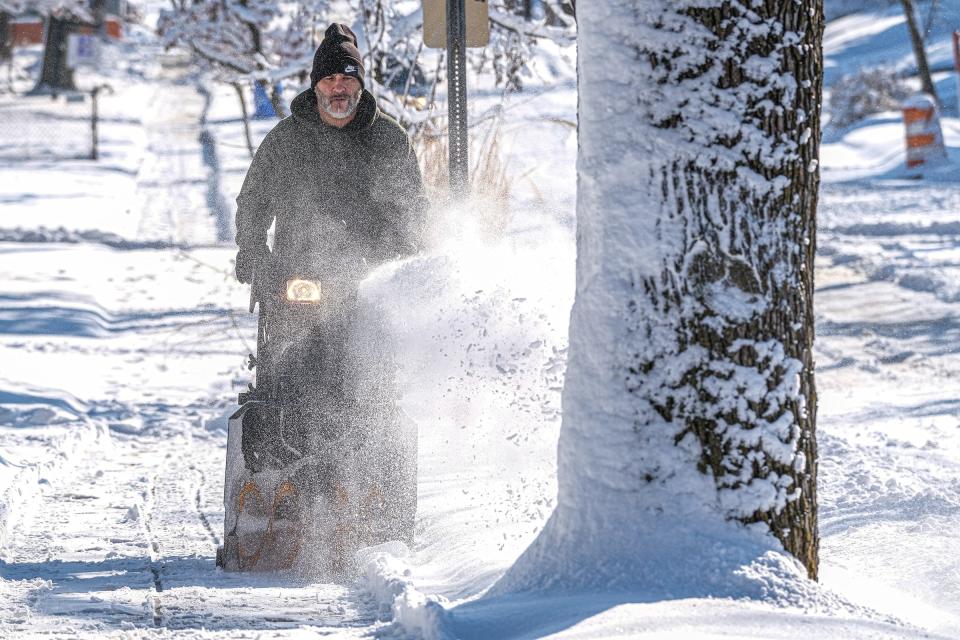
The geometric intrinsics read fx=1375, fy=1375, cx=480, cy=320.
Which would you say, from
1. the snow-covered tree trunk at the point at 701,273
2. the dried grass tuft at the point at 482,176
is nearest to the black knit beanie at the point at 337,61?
the snow-covered tree trunk at the point at 701,273

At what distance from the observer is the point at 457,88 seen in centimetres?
761

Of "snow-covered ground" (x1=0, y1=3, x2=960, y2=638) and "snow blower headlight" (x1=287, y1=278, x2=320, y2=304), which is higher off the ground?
"snow blower headlight" (x1=287, y1=278, x2=320, y2=304)

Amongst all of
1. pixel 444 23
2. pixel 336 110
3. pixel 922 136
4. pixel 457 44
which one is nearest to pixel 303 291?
pixel 336 110

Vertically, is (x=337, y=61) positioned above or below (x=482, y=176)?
above

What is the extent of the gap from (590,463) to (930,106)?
20.2 meters

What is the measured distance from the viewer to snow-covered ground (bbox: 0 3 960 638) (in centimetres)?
414

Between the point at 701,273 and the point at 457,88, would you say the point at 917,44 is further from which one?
the point at 701,273

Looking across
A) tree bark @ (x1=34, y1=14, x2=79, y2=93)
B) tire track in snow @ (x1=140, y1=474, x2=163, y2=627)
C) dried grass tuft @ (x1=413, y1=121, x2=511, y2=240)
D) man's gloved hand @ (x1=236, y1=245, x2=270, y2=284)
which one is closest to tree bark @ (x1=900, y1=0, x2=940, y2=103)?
dried grass tuft @ (x1=413, y1=121, x2=511, y2=240)

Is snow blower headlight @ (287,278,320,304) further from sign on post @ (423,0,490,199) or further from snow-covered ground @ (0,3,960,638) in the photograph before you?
sign on post @ (423,0,490,199)

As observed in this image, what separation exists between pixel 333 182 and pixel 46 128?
95.3ft

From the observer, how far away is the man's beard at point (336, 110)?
5.34 metres

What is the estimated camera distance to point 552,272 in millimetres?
7840

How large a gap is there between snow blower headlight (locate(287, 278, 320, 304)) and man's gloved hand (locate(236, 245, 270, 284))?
0.91ft

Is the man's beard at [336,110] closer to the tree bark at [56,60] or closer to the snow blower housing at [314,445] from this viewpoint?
the snow blower housing at [314,445]
